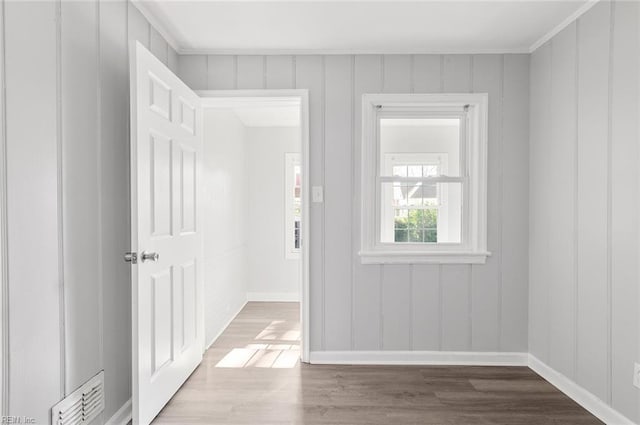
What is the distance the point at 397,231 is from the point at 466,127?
3.17ft

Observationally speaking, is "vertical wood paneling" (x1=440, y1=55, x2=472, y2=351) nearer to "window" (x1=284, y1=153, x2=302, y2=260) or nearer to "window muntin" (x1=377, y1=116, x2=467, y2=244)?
"window muntin" (x1=377, y1=116, x2=467, y2=244)

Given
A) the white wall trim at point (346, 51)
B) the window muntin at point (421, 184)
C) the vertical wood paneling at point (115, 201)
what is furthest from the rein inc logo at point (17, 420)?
the white wall trim at point (346, 51)

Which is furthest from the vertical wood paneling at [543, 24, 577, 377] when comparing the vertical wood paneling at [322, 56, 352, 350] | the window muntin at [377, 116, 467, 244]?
the vertical wood paneling at [322, 56, 352, 350]

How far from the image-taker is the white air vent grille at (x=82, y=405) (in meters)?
1.75

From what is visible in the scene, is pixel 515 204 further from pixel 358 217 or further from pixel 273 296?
pixel 273 296

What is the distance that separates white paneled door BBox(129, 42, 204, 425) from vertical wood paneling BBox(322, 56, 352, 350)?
0.96 metres

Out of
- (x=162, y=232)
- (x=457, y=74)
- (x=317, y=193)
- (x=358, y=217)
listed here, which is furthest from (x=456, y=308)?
(x=162, y=232)

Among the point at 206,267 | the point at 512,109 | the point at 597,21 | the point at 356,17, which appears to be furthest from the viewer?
the point at 206,267

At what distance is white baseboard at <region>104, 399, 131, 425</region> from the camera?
218 centimetres

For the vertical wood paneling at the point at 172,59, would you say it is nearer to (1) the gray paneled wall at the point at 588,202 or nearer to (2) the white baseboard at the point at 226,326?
(2) the white baseboard at the point at 226,326

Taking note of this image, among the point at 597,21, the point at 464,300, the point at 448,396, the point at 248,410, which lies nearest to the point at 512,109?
the point at 597,21

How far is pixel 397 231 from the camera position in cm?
328

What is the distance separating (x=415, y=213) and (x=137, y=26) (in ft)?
7.50

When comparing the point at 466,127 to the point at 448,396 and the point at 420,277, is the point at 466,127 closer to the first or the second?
the point at 420,277
